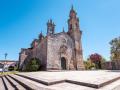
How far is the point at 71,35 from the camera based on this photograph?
29.5 meters

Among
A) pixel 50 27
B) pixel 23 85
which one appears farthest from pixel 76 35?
pixel 23 85

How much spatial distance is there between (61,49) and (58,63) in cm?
331

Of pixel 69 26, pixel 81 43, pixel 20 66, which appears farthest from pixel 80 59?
pixel 20 66

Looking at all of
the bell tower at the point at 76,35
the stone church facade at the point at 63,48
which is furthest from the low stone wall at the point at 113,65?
the stone church facade at the point at 63,48

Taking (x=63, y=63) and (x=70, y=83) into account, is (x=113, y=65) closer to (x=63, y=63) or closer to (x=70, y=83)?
(x=63, y=63)

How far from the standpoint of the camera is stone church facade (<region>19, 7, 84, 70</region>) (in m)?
Result: 24.0

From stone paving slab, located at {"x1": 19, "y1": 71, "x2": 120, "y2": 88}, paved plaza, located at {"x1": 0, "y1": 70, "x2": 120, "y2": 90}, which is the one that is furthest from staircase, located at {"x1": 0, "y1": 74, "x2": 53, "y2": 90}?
stone paving slab, located at {"x1": 19, "y1": 71, "x2": 120, "y2": 88}

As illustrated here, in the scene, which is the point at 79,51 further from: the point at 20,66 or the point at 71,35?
the point at 20,66

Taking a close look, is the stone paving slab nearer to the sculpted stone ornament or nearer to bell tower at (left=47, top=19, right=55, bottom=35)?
the sculpted stone ornament

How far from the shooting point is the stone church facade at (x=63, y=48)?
78.9 feet

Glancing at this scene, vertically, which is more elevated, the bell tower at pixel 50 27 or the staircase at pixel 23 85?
the bell tower at pixel 50 27

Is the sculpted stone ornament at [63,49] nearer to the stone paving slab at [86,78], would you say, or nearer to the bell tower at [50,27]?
the bell tower at [50,27]

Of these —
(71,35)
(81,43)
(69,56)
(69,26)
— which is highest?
(69,26)

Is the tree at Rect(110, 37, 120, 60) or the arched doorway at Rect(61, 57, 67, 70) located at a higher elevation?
the tree at Rect(110, 37, 120, 60)
